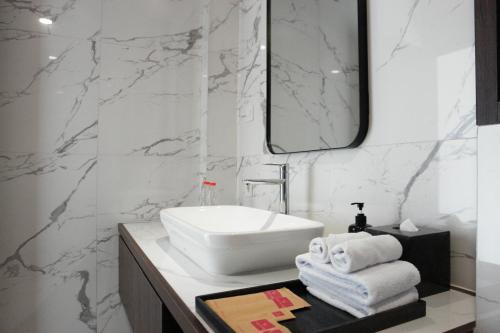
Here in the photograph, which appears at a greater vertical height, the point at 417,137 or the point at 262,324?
the point at 417,137

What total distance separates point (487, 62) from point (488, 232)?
352mm

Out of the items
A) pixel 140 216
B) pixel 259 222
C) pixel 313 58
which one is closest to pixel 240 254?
pixel 259 222

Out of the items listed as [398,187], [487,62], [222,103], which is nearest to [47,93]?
[222,103]

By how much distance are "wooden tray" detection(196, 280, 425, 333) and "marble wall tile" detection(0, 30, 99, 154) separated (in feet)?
4.43

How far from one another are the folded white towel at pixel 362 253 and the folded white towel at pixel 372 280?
0.01 metres

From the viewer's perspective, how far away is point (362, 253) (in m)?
0.65

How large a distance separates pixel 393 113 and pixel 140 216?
1.36 metres

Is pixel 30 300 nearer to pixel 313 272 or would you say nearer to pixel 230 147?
pixel 230 147

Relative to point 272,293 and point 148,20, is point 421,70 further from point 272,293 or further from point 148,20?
point 148,20

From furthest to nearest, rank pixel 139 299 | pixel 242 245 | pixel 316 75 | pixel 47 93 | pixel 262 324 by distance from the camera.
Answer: pixel 47 93 → pixel 316 75 → pixel 139 299 → pixel 242 245 → pixel 262 324

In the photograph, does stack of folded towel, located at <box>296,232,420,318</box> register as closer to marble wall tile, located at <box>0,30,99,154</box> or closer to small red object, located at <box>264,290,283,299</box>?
small red object, located at <box>264,290,283,299</box>

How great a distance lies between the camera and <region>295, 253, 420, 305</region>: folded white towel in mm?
620

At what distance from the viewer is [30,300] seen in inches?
64.4

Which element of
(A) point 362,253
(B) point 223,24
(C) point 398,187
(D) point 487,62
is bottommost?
(A) point 362,253
